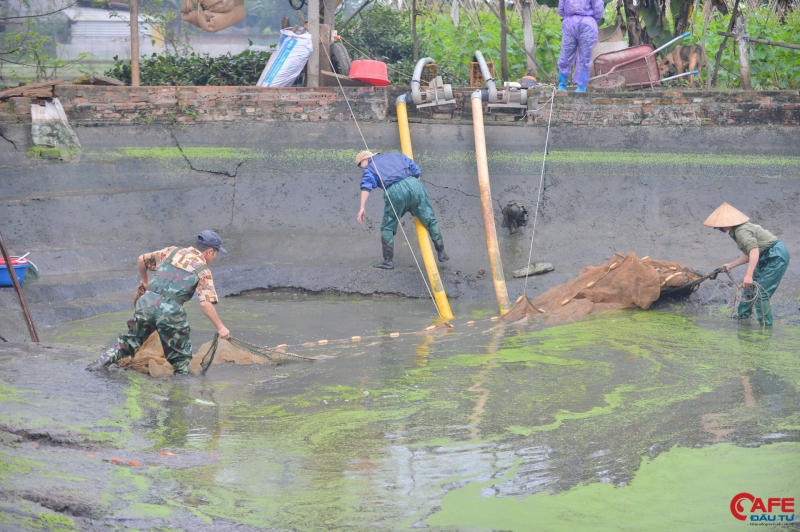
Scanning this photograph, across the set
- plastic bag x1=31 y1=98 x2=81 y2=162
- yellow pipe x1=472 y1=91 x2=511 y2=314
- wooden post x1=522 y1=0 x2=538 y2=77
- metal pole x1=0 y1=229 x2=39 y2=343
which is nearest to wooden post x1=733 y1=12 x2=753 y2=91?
wooden post x1=522 y1=0 x2=538 y2=77

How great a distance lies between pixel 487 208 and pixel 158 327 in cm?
503

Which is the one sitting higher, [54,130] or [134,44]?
[134,44]

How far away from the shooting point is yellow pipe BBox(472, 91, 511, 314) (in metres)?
10.1

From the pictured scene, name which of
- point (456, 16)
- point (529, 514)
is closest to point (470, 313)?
point (529, 514)

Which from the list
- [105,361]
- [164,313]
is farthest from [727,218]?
[105,361]

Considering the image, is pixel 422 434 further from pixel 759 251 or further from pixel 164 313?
pixel 759 251

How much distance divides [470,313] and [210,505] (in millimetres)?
5881

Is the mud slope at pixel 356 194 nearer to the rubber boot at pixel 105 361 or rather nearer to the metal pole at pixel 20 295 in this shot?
the metal pole at pixel 20 295

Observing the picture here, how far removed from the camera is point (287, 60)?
40.5ft

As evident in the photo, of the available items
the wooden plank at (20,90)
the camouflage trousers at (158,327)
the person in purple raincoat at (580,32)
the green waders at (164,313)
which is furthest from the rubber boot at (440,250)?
the wooden plank at (20,90)

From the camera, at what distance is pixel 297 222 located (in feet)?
39.0

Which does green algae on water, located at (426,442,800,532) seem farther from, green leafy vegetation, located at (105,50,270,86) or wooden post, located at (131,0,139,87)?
green leafy vegetation, located at (105,50,270,86)

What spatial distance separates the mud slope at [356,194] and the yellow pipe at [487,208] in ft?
1.99

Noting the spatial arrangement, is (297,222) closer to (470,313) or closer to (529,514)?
(470,313)
